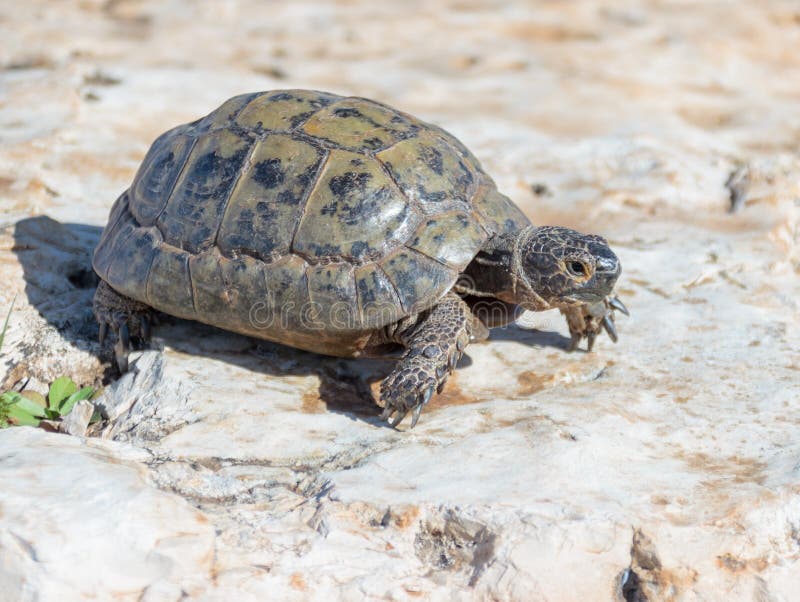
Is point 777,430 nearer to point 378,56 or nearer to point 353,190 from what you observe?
point 353,190

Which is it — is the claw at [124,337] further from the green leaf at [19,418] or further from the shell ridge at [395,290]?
the shell ridge at [395,290]

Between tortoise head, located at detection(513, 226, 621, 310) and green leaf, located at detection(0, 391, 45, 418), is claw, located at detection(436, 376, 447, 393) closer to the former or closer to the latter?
tortoise head, located at detection(513, 226, 621, 310)

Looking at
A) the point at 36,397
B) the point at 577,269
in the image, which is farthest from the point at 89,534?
the point at 577,269

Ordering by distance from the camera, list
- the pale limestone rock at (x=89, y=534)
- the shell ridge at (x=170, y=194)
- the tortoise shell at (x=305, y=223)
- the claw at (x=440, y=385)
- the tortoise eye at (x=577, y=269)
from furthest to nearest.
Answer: the shell ridge at (x=170, y=194), the tortoise eye at (x=577, y=269), the tortoise shell at (x=305, y=223), the claw at (x=440, y=385), the pale limestone rock at (x=89, y=534)

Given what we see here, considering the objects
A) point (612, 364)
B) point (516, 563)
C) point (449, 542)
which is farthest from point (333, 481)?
point (612, 364)

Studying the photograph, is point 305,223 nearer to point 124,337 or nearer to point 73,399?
point 124,337

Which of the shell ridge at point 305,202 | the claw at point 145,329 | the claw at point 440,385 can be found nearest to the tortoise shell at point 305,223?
the shell ridge at point 305,202

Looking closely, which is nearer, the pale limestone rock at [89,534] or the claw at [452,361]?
the pale limestone rock at [89,534]

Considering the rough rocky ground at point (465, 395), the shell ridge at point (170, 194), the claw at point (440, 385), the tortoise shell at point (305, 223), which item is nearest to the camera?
the rough rocky ground at point (465, 395)
